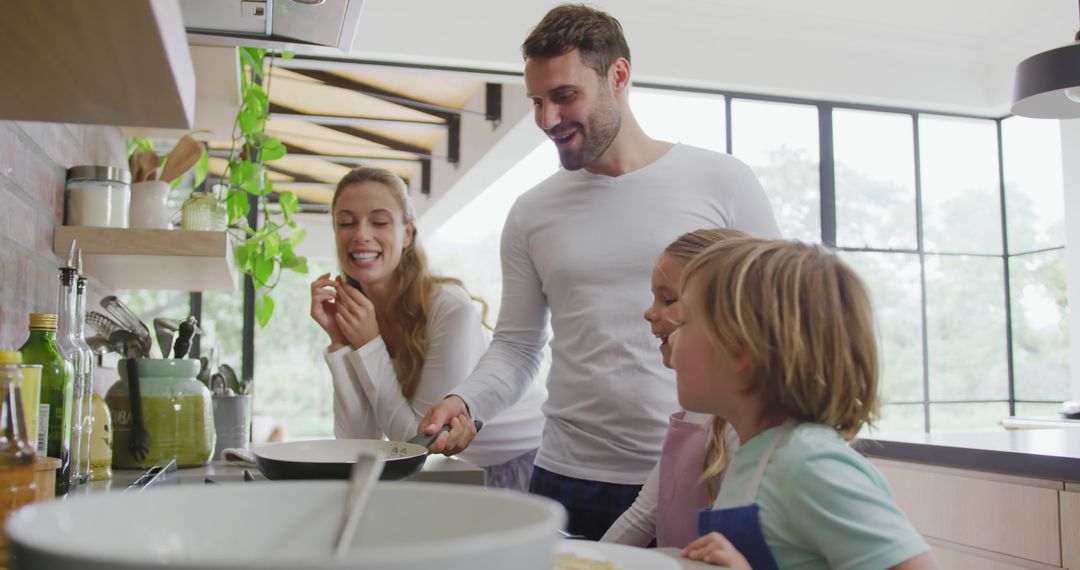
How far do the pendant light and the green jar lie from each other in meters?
2.36

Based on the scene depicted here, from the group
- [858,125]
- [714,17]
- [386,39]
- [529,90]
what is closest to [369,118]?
[386,39]

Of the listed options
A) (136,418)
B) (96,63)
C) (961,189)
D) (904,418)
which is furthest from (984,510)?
(961,189)

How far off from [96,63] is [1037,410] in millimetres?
7340

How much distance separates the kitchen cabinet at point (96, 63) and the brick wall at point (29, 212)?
299mm

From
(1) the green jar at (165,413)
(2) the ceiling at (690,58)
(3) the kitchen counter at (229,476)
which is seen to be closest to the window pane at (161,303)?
(2) the ceiling at (690,58)

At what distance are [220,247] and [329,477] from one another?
919 mm

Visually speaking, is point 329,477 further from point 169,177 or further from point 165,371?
point 169,177

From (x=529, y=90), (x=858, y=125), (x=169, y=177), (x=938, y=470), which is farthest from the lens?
(x=858, y=125)

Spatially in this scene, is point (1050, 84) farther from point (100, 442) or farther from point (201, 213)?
point (100, 442)

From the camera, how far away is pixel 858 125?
671 cm

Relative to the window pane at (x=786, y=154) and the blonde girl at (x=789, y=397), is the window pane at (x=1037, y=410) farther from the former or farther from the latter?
the blonde girl at (x=789, y=397)

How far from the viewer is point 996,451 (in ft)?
6.41

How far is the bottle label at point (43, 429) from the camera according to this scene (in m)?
0.92

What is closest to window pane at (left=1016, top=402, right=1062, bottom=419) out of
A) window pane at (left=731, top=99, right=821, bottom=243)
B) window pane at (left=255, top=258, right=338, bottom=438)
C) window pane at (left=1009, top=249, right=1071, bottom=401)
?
window pane at (left=1009, top=249, right=1071, bottom=401)
